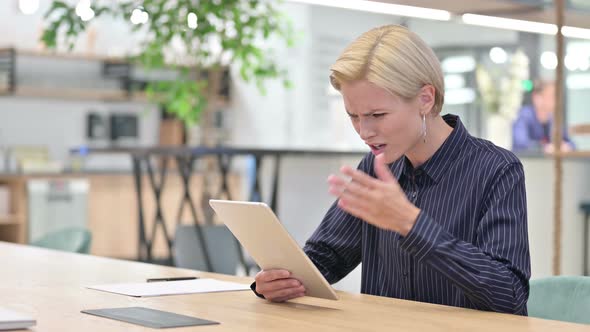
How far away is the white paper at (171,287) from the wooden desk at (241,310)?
43 millimetres

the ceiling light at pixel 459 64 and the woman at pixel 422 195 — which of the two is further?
the ceiling light at pixel 459 64

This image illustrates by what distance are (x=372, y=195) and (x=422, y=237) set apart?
0.51 feet

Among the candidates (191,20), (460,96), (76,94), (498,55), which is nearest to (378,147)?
(191,20)

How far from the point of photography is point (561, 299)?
2133 mm

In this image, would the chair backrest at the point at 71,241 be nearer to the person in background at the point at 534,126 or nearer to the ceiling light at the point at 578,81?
the ceiling light at the point at 578,81

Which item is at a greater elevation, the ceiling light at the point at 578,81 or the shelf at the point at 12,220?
the ceiling light at the point at 578,81

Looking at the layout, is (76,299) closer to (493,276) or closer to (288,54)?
(493,276)

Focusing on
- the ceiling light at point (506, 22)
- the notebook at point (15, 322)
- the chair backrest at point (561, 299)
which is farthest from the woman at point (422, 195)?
the ceiling light at point (506, 22)

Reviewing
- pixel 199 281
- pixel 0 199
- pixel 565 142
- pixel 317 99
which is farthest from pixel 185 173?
pixel 317 99

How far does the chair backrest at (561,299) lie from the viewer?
208 cm

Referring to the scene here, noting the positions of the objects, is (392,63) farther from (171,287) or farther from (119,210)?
(119,210)

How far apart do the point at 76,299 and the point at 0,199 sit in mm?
6607

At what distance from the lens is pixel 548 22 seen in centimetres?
372

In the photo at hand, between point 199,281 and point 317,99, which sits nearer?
point 199,281
